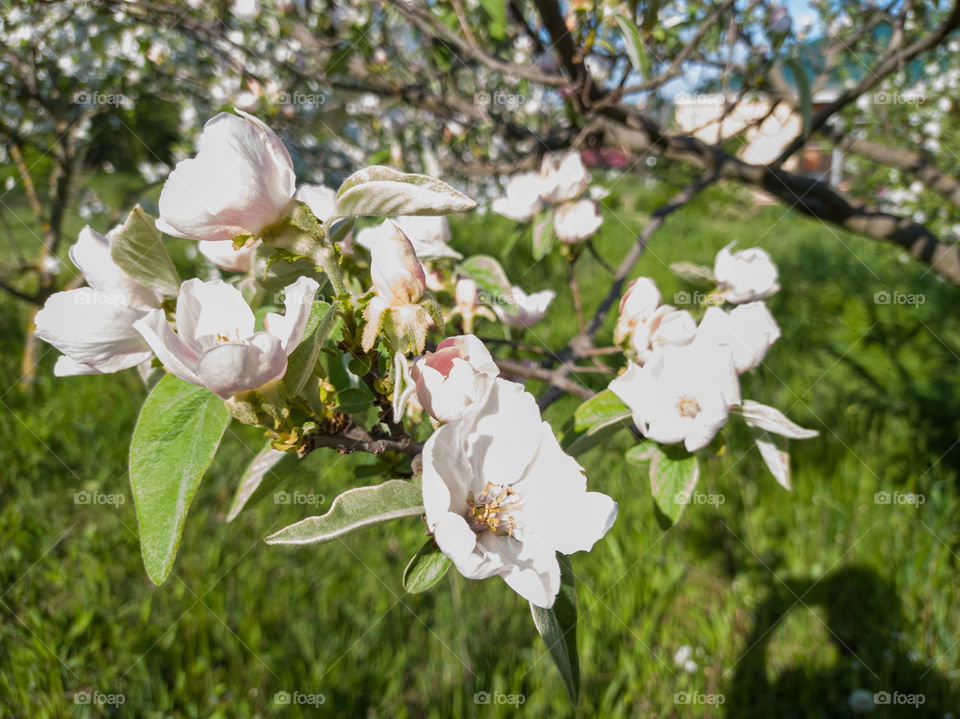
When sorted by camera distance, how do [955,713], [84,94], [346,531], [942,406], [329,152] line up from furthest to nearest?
1. [329,152]
2. [942,406]
3. [84,94]
4. [955,713]
5. [346,531]

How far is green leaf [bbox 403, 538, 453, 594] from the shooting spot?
0.49 metres

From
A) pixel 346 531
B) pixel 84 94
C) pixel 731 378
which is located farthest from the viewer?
pixel 84 94

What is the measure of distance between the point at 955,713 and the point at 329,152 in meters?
2.71

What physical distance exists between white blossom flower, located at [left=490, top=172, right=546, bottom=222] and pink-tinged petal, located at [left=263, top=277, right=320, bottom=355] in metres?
0.70

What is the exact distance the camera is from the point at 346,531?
1.50ft

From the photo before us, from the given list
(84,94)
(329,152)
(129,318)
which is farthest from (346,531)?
(329,152)

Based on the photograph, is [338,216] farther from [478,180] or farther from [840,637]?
[478,180]

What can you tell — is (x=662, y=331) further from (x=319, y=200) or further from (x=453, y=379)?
(x=319, y=200)

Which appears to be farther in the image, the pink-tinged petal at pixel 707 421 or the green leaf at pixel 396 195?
the pink-tinged petal at pixel 707 421

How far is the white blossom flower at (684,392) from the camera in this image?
1.98 ft

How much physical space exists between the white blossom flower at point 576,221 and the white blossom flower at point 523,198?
6cm

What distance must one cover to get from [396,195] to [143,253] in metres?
0.23

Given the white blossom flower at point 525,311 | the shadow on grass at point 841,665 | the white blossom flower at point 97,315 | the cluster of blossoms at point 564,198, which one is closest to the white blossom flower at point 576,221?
the cluster of blossoms at point 564,198

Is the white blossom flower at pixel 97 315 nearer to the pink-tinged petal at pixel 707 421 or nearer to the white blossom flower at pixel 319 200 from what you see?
the white blossom flower at pixel 319 200
